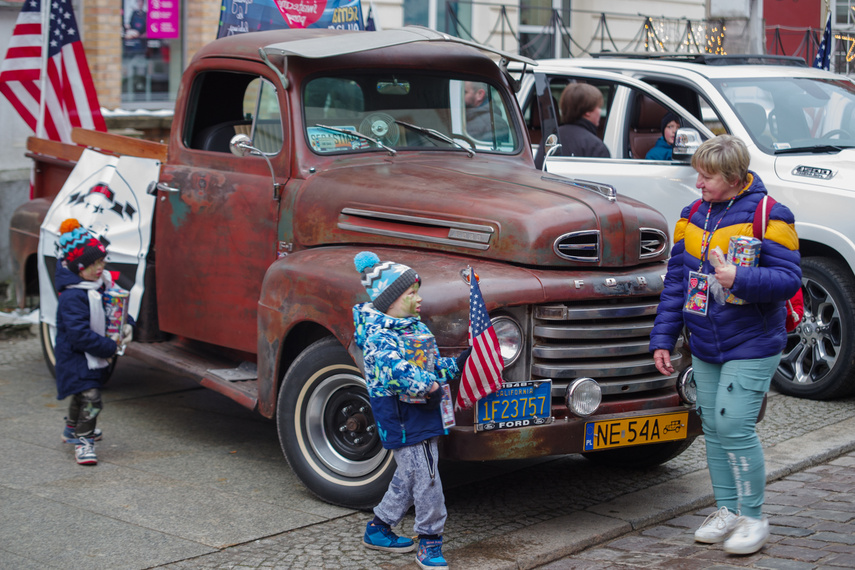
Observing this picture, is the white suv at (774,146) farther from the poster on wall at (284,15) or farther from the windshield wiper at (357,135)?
the windshield wiper at (357,135)

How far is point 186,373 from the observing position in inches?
245

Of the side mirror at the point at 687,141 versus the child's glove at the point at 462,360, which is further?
the side mirror at the point at 687,141

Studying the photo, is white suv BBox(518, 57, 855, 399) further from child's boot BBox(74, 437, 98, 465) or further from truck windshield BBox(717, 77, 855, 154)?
child's boot BBox(74, 437, 98, 465)

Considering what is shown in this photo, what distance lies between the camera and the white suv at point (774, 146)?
23.6 feet

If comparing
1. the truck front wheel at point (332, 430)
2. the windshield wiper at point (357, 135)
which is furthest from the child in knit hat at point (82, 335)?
the windshield wiper at point (357, 135)

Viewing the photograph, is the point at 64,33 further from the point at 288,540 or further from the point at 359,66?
the point at 288,540

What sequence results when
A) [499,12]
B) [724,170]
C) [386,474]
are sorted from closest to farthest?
[724,170]
[386,474]
[499,12]

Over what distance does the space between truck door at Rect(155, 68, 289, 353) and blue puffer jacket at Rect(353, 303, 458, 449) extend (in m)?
1.57

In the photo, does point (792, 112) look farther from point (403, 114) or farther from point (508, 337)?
point (508, 337)

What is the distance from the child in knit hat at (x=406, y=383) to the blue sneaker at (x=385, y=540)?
0.49ft

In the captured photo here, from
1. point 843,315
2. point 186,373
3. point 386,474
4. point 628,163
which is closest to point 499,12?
point 628,163

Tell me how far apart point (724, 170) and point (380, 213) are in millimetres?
1666

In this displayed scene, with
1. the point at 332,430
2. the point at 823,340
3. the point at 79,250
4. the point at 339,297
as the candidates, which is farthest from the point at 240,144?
the point at 823,340

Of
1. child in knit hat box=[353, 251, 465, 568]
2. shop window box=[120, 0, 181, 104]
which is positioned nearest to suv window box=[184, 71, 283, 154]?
child in knit hat box=[353, 251, 465, 568]
